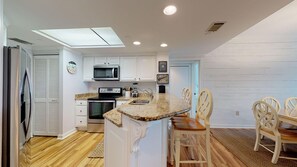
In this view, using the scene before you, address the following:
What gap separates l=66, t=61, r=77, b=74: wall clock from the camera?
376cm

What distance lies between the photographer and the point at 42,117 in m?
3.69

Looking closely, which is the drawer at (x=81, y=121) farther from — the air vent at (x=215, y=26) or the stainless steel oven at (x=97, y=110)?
the air vent at (x=215, y=26)

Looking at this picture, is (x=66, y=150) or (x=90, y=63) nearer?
(x=66, y=150)

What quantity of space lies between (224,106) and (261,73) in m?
1.36

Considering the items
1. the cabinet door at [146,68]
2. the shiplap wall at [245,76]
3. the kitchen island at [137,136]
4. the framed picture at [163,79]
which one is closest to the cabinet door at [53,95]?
the cabinet door at [146,68]

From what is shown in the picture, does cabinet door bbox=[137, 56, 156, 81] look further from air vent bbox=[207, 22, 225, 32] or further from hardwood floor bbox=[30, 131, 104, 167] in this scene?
air vent bbox=[207, 22, 225, 32]

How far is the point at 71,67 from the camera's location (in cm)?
387

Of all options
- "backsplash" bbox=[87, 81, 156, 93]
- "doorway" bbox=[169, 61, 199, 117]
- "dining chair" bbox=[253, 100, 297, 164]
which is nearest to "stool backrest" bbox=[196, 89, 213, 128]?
"dining chair" bbox=[253, 100, 297, 164]

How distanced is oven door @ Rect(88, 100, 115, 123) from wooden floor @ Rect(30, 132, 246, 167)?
44cm

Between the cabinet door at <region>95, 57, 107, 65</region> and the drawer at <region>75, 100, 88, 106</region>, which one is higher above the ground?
the cabinet door at <region>95, 57, 107, 65</region>

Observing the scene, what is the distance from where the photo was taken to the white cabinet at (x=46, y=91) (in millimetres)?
3646

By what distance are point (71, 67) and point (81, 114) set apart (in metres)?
1.20

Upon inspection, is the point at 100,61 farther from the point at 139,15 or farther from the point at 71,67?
the point at 139,15

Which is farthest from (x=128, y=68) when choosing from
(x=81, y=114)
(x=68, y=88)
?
(x=81, y=114)
